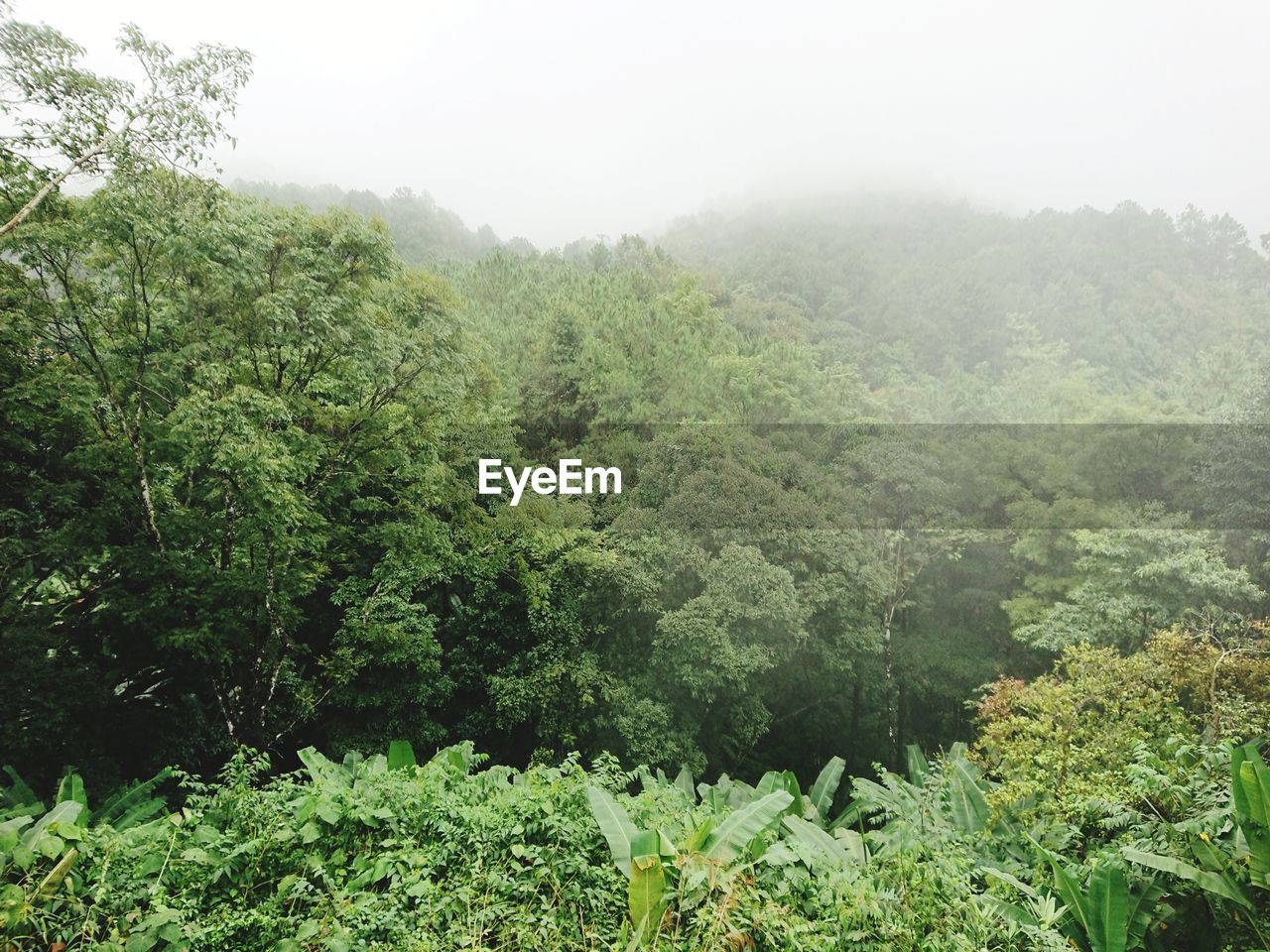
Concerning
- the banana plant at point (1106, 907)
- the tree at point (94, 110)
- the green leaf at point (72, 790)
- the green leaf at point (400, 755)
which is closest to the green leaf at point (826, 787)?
the banana plant at point (1106, 907)

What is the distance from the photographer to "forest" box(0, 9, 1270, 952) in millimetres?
3352

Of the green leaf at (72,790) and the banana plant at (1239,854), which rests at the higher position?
the banana plant at (1239,854)

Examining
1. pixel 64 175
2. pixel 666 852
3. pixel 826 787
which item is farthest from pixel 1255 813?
pixel 64 175

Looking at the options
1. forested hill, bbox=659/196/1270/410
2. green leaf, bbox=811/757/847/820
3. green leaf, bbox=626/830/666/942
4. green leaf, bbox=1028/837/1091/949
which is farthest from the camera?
forested hill, bbox=659/196/1270/410

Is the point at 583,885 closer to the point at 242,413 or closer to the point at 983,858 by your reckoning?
the point at 983,858

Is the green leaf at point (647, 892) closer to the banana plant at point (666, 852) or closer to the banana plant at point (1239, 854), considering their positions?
the banana plant at point (666, 852)

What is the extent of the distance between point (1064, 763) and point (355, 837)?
5776 millimetres

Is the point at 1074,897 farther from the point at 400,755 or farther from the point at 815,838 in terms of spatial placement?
the point at 400,755

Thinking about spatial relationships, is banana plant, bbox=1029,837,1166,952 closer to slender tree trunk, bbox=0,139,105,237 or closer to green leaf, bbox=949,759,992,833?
green leaf, bbox=949,759,992,833

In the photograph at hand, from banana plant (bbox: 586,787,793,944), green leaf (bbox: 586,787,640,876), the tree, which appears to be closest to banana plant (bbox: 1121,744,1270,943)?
banana plant (bbox: 586,787,793,944)

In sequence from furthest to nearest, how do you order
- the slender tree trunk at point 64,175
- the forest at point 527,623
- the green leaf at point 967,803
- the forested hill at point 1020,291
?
1. the forested hill at point 1020,291
2. the green leaf at point 967,803
3. the slender tree trunk at point 64,175
4. the forest at point 527,623

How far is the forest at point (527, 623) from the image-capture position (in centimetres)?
335

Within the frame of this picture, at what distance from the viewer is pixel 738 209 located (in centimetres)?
7781

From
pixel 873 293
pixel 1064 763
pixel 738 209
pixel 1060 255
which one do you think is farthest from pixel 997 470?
pixel 738 209
